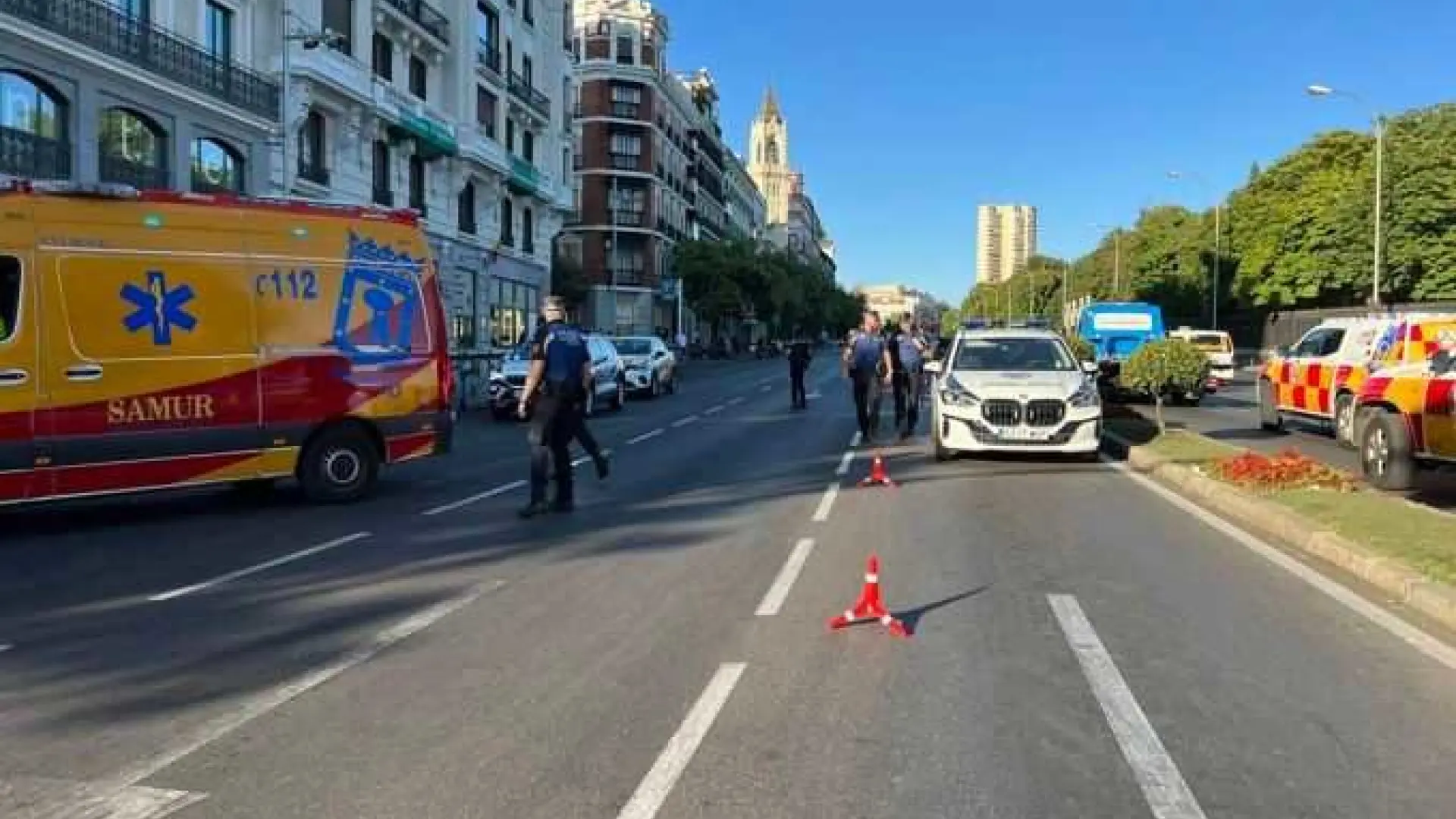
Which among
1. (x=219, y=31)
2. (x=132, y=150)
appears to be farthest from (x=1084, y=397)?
(x=219, y=31)

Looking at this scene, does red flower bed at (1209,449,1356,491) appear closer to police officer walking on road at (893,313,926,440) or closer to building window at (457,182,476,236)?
police officer walking on road at (893,313,926,440)

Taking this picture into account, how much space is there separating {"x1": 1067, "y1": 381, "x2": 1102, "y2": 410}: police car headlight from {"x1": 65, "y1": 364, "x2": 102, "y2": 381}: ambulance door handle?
1021cm

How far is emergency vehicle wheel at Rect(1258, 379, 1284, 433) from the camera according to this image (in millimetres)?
21125

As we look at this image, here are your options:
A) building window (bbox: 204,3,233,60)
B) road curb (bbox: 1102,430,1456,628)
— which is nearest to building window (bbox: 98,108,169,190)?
building window (bbox: 204,3,233,60)

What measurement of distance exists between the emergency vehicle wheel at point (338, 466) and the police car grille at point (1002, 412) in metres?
6.91

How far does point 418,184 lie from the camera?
39.3 meters

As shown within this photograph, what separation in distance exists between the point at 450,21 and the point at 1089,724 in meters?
39.1

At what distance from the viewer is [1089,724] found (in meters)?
Answer: 5.21

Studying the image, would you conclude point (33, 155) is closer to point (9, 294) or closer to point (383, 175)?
point (9, 294)

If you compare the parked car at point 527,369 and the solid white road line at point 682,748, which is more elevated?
the parked car at point 527,369

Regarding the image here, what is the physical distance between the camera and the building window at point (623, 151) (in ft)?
275

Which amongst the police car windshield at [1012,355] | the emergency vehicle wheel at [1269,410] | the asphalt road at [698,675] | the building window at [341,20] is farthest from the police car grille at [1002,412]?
the building window at [341,20]

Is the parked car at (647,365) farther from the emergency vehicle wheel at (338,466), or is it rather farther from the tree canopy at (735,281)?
the tree canopy at (735,281)

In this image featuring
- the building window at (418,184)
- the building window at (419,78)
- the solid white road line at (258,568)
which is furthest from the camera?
the building window at (418,184)
